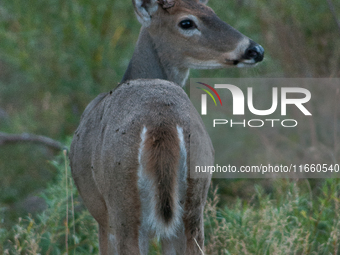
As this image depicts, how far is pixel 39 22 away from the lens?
341 inches

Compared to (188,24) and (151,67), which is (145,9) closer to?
(188,24)

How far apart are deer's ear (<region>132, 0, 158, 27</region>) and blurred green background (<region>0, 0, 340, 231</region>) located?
298 centimetres

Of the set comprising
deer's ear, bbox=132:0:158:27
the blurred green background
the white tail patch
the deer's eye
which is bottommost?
the white tail patch

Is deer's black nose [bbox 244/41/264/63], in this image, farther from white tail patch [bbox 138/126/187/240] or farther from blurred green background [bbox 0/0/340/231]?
blurred green background [bbox 0/0/340/231]

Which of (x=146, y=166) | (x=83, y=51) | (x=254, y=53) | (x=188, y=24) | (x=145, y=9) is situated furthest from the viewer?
(x=83, y=51)

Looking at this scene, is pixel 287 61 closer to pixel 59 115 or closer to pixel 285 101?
pixel 285 101

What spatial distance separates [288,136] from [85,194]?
15.1 ft

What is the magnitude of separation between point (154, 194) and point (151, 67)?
2.04 metres

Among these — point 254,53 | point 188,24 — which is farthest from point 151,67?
point 254,53

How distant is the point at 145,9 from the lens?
4949mm

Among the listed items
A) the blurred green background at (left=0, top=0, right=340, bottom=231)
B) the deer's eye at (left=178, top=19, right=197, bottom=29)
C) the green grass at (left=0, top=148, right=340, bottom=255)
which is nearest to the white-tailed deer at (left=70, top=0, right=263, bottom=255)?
the green grass at (left=0, top=148, right=340, bottom=255)

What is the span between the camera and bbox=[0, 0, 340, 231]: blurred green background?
798 centimetres

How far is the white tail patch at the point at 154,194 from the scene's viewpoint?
9.87 feet

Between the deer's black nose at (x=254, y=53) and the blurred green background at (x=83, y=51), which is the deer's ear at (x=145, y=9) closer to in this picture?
the deer's black nose at (x=254, y=53)
